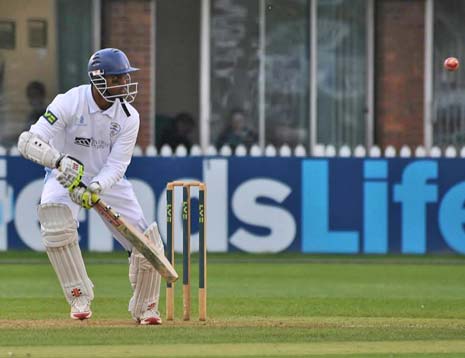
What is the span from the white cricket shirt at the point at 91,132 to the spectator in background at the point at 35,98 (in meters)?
7.79

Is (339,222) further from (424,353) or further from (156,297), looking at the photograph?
(424,353)

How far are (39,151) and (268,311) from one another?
95.3 inches

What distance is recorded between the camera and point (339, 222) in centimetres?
1571

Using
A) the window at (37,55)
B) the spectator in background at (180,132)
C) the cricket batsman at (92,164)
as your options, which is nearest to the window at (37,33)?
the window at (37,55)

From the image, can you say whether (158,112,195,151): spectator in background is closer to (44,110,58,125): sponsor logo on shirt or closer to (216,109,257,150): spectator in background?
(216,109,257,150): spectator in background

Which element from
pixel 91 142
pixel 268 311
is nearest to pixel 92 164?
pixel 91 142

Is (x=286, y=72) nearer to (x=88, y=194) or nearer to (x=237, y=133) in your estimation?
(x=237, y=133)

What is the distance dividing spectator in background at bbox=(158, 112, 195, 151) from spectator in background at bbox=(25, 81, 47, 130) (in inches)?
57.9

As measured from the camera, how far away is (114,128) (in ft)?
30.7

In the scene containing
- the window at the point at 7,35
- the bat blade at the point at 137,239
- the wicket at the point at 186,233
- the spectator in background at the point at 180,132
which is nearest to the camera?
the bat blade at the point at 137,239

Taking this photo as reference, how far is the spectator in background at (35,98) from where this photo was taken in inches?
672

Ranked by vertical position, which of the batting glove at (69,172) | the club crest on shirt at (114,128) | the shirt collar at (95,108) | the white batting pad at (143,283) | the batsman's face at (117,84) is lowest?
the white batting pad at (143,283)

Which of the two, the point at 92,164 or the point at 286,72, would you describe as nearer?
the point at 92,164

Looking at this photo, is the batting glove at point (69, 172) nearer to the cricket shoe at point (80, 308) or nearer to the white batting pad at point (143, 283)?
the white batting pad at point (143, 283)
